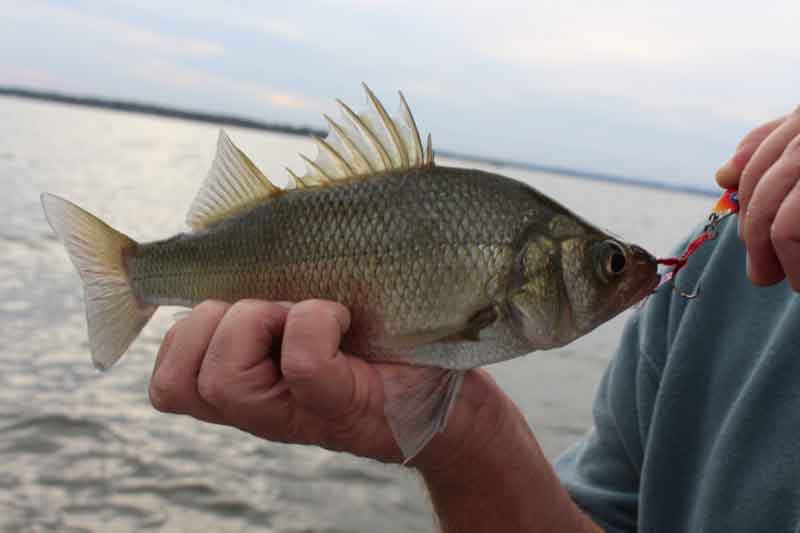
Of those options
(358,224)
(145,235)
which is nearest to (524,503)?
(358,224)

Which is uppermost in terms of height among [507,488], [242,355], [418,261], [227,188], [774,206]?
[774,206]

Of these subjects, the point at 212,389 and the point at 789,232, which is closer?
the point at 789,232

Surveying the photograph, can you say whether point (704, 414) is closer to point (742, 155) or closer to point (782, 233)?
point (742, 155)

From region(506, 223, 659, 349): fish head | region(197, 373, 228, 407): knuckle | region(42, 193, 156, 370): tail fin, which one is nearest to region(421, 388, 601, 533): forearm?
region(506, 223, 659, 349): fish head

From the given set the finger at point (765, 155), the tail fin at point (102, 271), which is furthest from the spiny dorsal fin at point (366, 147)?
Answer: the finger at point (765, 155)

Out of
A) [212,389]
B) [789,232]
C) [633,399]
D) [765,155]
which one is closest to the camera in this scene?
[789,232]

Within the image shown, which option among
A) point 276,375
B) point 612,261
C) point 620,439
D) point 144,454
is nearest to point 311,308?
point 276,375

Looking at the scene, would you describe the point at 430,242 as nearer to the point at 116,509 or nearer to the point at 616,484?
the point at 616,484

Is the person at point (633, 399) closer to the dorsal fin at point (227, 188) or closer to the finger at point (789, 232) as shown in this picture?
the finger at point (789, 232)
